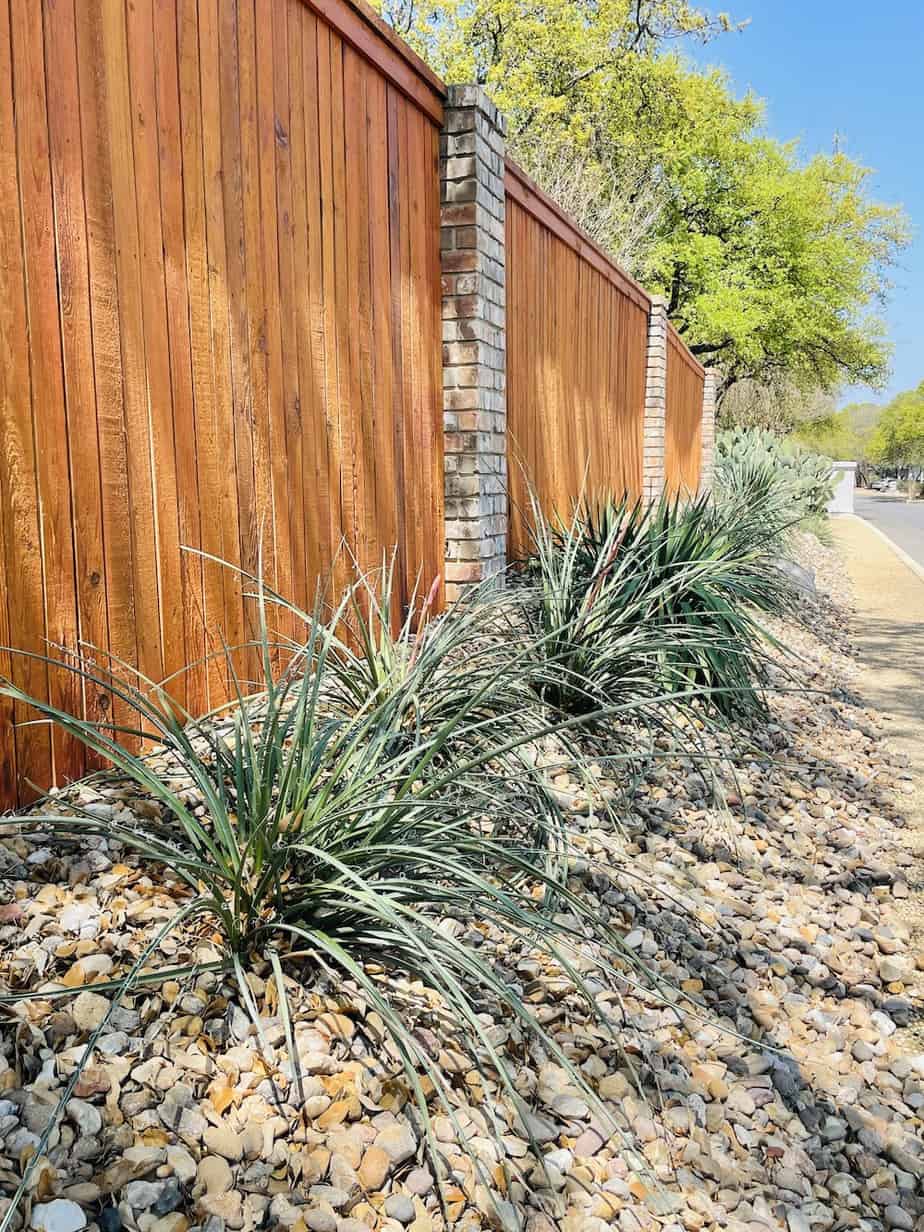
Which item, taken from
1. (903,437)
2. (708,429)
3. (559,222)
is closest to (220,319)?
(559,222)

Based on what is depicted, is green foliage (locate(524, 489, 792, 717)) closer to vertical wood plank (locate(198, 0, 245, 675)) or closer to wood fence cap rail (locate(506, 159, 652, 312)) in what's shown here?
vertical wood plank (locate(198, 0, 245, 675))

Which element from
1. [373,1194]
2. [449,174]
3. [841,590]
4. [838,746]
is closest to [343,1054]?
[373,1194]

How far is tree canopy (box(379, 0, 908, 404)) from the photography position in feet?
67.3

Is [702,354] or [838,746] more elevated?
[702,354]

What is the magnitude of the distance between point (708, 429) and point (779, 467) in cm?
224

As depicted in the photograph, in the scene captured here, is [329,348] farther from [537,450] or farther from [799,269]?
[799,269]

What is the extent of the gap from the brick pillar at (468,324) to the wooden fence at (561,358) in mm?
358

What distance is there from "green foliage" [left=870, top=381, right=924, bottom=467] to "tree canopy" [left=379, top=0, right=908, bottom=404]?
209 ft

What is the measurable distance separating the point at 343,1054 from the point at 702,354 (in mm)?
23651

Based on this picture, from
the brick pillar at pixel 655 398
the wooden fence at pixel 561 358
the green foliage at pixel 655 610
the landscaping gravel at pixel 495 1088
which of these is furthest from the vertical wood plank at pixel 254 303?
the brick pillar at pixel 655 398

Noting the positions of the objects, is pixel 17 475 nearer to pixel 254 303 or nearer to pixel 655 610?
pixel 254 303

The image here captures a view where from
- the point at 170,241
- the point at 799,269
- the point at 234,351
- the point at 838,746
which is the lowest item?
the point at 838,746

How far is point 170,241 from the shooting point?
9.32 ft

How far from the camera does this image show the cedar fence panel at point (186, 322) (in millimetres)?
2367
